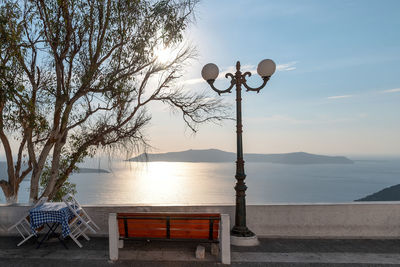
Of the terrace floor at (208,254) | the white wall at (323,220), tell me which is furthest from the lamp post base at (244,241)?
the white wall at (323,220)

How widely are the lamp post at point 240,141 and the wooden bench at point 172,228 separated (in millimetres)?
890

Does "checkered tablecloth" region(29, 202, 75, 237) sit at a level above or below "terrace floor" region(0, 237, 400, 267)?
above

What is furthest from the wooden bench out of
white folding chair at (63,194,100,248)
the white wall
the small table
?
the white wall

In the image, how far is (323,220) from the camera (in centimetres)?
563

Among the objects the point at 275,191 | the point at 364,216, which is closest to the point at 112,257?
the point at 364,216

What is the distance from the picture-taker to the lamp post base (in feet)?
17.0

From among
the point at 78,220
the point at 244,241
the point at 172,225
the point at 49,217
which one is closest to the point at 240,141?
the point at 244,241

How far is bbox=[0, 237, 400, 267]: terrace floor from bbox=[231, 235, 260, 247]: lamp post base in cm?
13

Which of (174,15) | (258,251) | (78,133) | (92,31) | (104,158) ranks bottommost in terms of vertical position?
(258,251)

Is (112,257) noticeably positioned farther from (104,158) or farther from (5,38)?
(5,38)

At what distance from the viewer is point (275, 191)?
156 meters

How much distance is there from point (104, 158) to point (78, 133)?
1.33m

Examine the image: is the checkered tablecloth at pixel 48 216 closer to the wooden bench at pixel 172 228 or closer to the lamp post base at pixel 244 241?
the wooden bench at pixel 172 228

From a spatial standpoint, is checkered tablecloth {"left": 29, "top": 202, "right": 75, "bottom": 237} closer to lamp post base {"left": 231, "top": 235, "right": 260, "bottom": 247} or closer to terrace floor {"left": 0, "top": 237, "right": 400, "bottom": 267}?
terrace floor {"left": 0, "top": 237, "right": 400, "bottom": 267}
